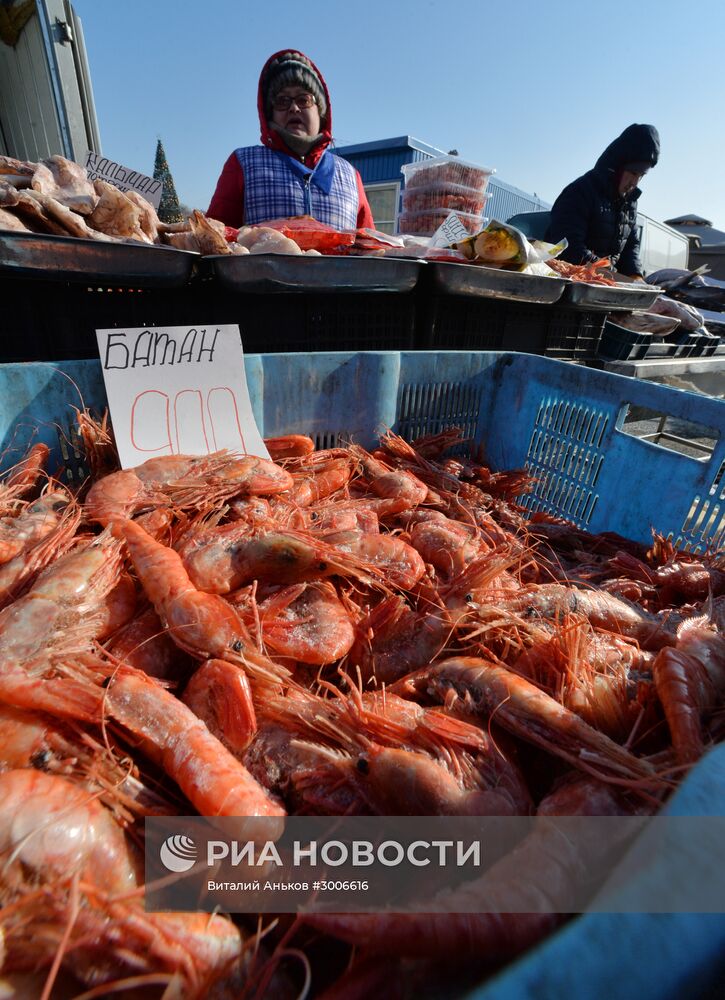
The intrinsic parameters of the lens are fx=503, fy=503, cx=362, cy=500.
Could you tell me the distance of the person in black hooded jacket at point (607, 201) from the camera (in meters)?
5.77

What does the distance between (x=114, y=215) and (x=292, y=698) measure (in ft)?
7.96

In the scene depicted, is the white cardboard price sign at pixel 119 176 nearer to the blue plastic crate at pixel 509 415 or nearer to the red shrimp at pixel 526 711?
the blue plastic crate at pixel 509 415

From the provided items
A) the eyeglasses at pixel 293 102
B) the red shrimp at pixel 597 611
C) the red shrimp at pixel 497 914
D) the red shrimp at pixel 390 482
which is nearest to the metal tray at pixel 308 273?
the red shrimp at pixel 390 482

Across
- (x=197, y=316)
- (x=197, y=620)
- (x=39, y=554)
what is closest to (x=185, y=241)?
(x=197, y=316)

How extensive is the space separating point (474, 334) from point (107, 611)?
104 inches

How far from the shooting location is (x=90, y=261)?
6.57ft

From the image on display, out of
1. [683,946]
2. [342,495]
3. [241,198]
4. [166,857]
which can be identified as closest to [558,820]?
[683,946]

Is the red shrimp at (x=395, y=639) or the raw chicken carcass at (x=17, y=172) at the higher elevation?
the raw chicken carcass at (x=17, y=172)

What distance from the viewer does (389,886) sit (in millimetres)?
1020

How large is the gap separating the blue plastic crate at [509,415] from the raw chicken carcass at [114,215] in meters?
0.83

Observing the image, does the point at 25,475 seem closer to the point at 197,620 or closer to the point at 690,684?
the point at 197,620

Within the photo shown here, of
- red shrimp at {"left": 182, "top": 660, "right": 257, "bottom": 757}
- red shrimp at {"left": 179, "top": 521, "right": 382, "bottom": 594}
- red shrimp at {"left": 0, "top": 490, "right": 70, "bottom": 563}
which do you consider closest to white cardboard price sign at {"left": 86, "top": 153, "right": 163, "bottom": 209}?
red shrimp at {"left": 0, "top": 490, "right": 70, "bottom": 563}

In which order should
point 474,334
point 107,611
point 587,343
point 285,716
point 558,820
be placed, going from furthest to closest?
point 587,343 < point 474,334 < point 107,611 < point 285,716 < point 558,820

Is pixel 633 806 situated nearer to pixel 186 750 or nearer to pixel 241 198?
pixel 186 750
